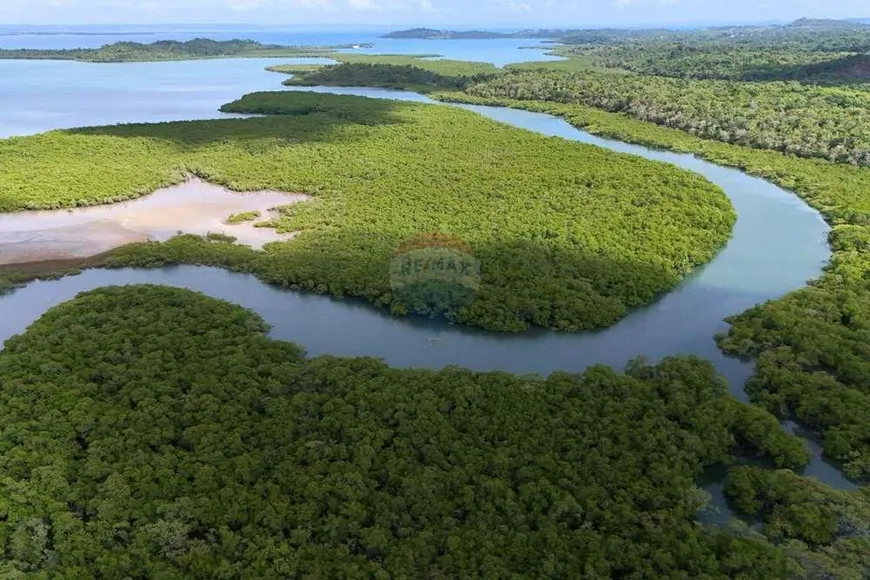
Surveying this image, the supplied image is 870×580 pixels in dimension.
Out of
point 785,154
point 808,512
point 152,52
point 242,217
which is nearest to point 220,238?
point 242,217

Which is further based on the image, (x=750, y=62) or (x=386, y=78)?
(x=750, y=62)

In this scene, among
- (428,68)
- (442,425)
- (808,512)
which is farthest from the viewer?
(428,68)

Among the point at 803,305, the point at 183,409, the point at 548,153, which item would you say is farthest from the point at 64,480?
the point at 548,153

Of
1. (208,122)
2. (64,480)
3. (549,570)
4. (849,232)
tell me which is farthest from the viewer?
(208,122)

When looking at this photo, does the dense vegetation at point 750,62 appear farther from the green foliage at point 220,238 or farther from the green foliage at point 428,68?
the green foliage at point 220,238

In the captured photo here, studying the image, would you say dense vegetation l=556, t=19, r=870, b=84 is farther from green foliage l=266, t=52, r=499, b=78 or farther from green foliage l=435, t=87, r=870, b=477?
green foliage l=435, t=87, r=870, b=477

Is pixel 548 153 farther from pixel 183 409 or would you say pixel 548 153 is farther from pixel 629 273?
pixel 183 409

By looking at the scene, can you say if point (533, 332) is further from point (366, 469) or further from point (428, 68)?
point (428, 68)
